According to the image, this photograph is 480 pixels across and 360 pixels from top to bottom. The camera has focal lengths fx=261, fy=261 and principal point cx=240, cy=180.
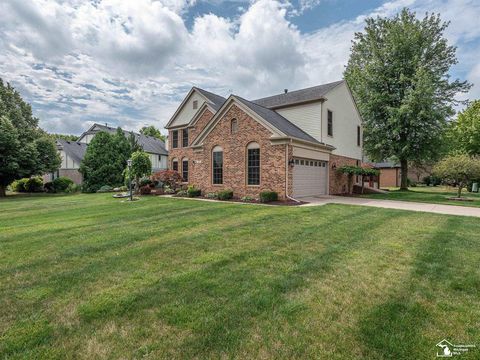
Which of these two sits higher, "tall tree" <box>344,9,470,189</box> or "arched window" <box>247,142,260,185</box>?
"tall tree" <box>344,9,470,189</box>

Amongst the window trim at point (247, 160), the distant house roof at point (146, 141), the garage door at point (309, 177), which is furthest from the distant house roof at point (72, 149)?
the garage door at point (309, 177)

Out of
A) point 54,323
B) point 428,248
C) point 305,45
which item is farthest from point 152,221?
point 305,45

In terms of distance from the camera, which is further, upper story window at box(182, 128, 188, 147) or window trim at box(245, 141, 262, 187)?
upper story window at box(182, 128, 188, 147)

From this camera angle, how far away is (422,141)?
928 inches

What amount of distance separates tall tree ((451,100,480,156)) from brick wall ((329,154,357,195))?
15349mm

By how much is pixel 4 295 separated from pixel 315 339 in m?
4.09

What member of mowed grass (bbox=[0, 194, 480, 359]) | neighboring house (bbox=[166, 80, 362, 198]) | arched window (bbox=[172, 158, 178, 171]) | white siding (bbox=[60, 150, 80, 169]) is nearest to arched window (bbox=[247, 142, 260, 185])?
neighboring house (bbox=[166, 80, 362, 198])

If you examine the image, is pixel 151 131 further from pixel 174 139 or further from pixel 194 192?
pixel 194 192

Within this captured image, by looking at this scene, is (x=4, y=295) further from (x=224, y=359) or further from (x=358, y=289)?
(x=358, y=289)

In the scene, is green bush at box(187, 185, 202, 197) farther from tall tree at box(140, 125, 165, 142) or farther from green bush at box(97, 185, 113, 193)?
tall tree at box(140, 125, 165, 142)

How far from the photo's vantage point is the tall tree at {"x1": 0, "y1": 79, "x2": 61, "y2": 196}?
73.2ft

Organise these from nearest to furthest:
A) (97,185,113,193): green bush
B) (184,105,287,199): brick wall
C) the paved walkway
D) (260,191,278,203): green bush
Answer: the paved walkway, (260,191,278,203): green bush, (184,105,287,199): brick wall, (97,185,113,193): green bush

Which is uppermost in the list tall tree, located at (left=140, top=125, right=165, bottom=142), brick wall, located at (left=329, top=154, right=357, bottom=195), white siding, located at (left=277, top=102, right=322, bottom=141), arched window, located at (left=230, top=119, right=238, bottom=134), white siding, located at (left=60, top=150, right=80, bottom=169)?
tall tree, located at (left=140, top=125, right=165, bottom=142)

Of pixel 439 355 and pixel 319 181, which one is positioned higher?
pixel 319 181
